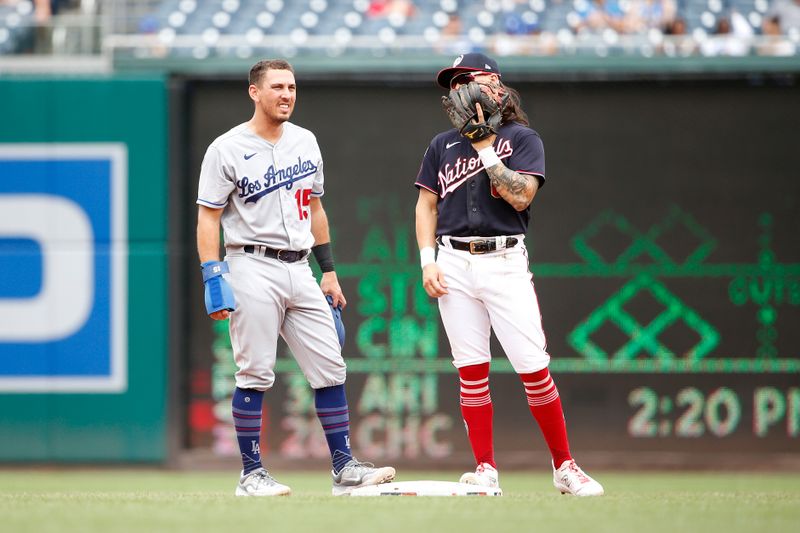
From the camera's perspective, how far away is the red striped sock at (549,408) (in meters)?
5.60

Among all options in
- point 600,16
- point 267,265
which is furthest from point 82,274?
point 600,16

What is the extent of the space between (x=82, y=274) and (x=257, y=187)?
362 centimetres

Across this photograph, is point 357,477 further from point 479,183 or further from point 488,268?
point 479,183

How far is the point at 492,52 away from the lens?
363 inches

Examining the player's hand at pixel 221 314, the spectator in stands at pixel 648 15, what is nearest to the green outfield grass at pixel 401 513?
the player's hand at pixel 221 314

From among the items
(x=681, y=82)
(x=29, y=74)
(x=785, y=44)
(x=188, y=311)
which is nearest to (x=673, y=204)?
(x=681, y=82)

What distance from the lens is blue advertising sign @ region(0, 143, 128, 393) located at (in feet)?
28.5

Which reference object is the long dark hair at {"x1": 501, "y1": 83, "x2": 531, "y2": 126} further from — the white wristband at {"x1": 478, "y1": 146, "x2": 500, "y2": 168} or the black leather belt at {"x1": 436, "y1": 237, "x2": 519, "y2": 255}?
the black leather belt at {"x1": 436, "y1": 237, "x2": 519, "y2": 255}

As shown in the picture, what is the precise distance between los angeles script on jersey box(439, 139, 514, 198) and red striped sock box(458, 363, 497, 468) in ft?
2.75

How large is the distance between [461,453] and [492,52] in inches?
117

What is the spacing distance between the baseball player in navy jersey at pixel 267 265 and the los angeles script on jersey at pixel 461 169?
61 centimetres

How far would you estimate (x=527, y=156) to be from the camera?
5590mm

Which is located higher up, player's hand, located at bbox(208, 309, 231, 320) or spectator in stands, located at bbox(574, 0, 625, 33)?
spectator in stands, located at bbox(574, 0, 625, 33)

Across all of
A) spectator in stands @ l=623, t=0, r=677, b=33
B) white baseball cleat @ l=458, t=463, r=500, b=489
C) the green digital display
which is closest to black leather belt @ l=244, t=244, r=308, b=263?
white baseball cleat @ l=458, t=463, r=500, b=489
